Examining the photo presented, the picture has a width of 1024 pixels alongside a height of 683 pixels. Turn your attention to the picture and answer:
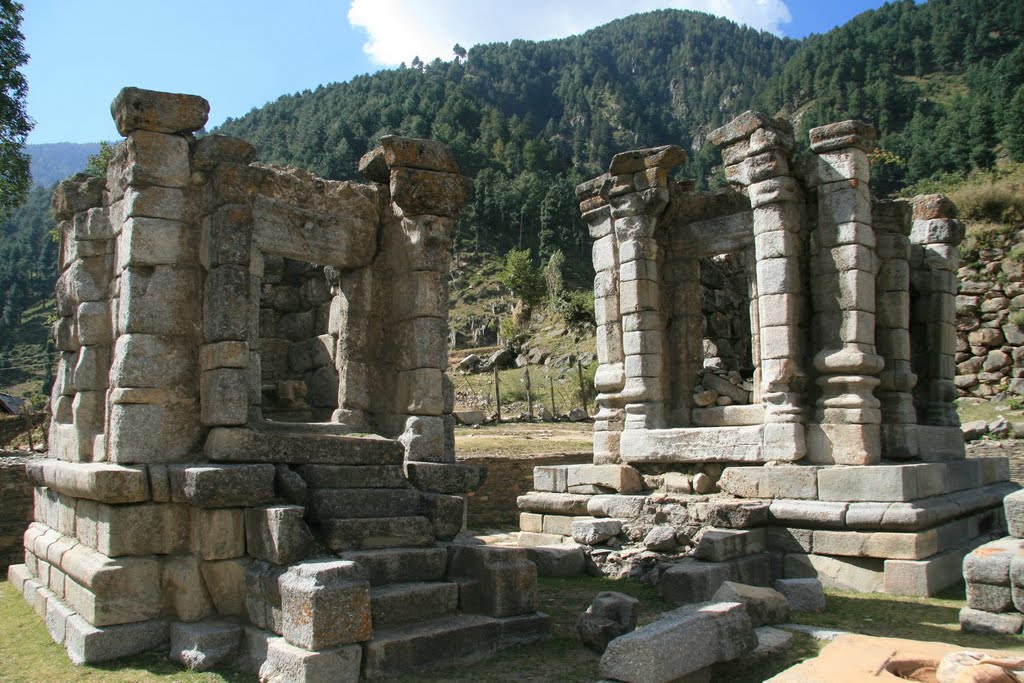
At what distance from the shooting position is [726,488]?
407 inches

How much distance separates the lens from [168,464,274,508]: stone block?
6.14 meters

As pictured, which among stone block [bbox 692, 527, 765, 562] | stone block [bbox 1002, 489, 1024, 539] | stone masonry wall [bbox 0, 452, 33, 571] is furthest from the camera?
stone masonry wall [bbox 0, 452, 33, 571]

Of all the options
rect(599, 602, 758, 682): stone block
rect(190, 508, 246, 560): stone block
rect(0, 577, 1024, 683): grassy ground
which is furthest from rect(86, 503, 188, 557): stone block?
rect(599, 602, 758, 682): stone block

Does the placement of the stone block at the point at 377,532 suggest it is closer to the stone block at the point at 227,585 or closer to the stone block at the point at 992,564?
the stone block at the point at 227,585

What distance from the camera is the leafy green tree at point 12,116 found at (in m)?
16.2

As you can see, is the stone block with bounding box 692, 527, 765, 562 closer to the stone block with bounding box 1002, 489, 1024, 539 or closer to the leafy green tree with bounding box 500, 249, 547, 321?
the stone block with bounding box 1002, 489, 1024, 539

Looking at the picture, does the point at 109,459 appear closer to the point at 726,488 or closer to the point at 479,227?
the point at 726,488

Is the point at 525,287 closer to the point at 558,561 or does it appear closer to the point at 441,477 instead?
the point at 558,561

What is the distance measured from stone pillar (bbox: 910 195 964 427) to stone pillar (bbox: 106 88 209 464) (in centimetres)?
979

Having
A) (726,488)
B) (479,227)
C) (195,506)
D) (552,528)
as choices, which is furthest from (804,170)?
(479,227)

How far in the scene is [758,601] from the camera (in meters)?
6.94

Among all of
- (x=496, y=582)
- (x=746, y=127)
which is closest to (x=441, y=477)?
(x=496, y=582)

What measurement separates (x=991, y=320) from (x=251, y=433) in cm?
1832

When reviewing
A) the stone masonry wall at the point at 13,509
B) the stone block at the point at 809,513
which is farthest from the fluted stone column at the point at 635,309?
the stone masonry wall at the point at 13,509
